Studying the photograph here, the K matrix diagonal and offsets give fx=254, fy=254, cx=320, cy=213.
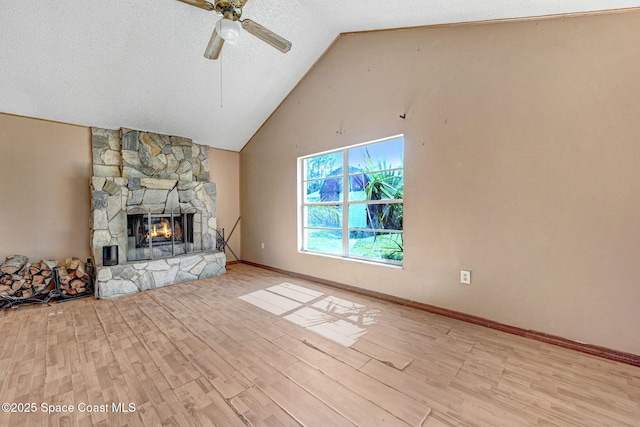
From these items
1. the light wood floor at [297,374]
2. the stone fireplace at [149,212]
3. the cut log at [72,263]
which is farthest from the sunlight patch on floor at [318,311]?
the cut log at [72,263]

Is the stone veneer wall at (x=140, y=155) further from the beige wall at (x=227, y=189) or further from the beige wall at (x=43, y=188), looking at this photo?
the beige wall at (x=227, y=189)

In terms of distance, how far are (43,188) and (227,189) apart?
8.66ft

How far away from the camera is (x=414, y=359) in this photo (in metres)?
1.95

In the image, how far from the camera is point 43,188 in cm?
348

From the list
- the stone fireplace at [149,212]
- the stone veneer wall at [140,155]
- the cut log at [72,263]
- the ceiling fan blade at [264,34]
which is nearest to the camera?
the ceiling fan blade at [264,34]

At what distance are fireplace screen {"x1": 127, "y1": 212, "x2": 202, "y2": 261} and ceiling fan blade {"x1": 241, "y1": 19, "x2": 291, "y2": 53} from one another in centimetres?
303

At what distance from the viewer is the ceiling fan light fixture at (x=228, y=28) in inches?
82.0

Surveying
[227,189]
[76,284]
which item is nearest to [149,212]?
[76,284]

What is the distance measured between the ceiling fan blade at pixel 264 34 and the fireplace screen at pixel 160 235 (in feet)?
9.93

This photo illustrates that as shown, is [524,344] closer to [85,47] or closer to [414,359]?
[414,359]

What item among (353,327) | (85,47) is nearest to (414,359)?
(353,327)

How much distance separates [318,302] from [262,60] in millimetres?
3371

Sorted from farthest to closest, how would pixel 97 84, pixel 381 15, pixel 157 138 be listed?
pixel 157 138 < pixel 97 84 < pixel 381 15

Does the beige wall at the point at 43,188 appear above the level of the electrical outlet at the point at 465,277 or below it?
above
